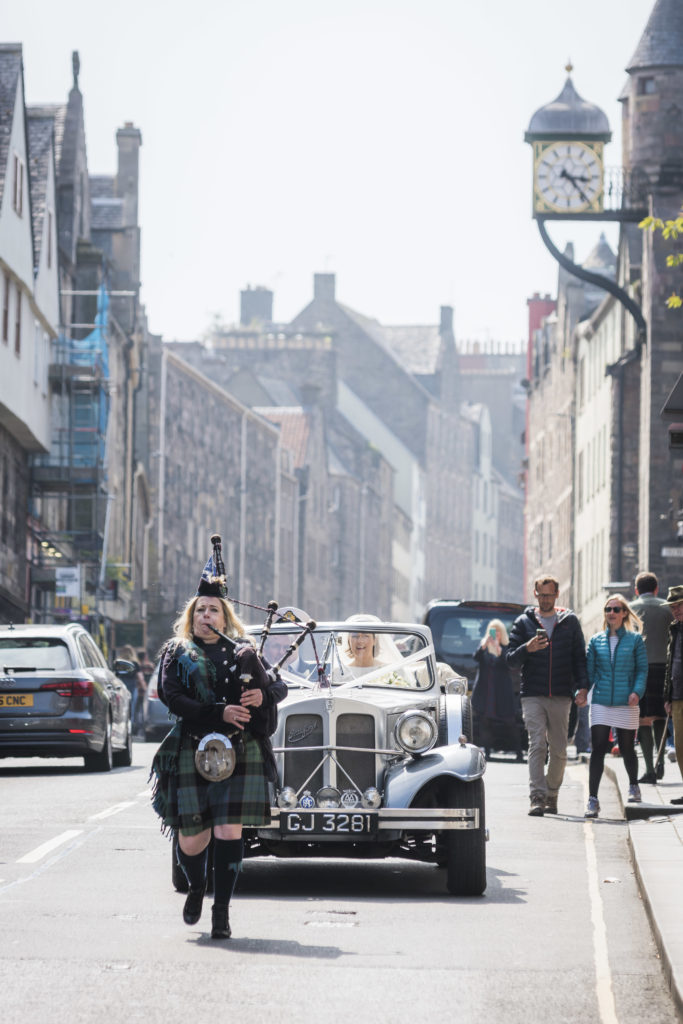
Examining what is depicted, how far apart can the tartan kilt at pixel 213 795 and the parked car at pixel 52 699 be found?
13544mm

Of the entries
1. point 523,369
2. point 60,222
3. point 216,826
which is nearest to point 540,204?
point 60,222

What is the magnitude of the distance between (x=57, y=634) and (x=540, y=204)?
85.4 feet

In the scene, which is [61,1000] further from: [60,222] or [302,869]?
[60,222]

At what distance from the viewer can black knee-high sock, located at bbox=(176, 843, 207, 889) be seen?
10164mm

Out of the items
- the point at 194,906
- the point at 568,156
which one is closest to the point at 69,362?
the point at 568,156

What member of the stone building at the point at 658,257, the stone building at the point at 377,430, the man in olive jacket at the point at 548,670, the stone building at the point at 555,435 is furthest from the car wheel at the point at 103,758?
the stone building at the point at 377,430

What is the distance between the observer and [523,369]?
566 feet

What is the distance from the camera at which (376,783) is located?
12.6 metres

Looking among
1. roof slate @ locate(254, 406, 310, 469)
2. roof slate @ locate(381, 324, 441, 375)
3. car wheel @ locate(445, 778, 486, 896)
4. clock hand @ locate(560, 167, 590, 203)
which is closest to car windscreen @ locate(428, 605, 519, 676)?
car wheel @ locate(445, 778, 486, 896)

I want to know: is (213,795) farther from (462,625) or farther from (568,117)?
(568,117)

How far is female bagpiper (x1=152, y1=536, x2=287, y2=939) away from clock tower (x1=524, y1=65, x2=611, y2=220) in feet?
126

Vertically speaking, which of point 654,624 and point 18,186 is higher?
point 18,186

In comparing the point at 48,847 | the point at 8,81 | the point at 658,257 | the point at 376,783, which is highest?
the point at 8,81

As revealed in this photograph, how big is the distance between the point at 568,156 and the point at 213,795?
39902mm
